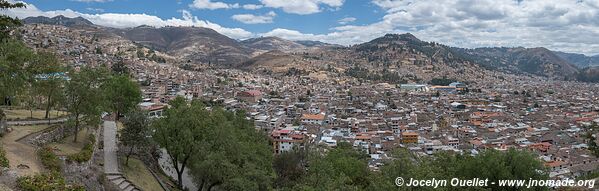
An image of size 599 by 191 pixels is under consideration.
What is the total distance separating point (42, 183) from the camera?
9.87m

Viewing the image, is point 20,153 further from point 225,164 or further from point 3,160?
point 225,164

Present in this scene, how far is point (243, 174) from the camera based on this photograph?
1828 cm

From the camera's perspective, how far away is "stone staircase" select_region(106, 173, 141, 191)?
14.4 metres

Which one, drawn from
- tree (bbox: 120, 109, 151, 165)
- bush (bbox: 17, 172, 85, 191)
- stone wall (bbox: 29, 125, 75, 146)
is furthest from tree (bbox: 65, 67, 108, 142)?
bush (bbox: 17, 172, 85, 191)

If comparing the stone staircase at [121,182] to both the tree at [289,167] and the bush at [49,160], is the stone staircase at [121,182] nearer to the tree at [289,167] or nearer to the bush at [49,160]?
the bush at [49,160]

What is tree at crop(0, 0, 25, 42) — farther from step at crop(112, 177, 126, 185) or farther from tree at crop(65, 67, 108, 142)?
step at crop(112, 177, 126, 185)

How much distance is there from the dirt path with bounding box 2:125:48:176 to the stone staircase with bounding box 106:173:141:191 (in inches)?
98.8

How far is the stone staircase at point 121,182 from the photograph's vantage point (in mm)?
14367

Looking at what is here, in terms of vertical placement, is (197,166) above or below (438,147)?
above

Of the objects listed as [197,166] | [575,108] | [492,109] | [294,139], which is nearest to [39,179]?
[197,166]

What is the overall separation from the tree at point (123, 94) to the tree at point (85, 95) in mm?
7026

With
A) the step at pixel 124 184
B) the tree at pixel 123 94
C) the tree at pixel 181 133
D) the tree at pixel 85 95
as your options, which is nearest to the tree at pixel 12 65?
the tree at pixel 85 95

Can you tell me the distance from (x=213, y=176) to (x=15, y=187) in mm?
8833

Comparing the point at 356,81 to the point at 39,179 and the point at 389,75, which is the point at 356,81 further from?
the point at 39,179
